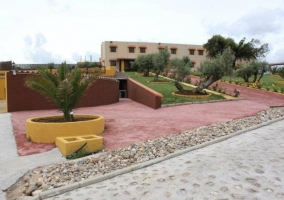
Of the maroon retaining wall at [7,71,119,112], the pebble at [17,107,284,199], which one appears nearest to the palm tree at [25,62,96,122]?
the pebble at [17,107,284,199]

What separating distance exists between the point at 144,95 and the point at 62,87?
10.3 m

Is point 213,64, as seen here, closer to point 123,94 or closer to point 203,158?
point 123,94

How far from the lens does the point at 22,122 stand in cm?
1272

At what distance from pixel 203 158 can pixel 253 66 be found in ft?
84.8

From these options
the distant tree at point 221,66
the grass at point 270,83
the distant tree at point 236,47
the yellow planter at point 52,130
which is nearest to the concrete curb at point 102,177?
the yellow planter at point 52,130

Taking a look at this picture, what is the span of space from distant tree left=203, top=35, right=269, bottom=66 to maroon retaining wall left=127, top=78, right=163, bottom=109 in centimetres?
2708

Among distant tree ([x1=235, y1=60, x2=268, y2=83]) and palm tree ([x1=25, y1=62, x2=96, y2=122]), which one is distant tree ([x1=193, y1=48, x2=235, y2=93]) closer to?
distant tree ([x1=235, y1=60, x2=268, y2=83])

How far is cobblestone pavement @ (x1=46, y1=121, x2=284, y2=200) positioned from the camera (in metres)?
4.95

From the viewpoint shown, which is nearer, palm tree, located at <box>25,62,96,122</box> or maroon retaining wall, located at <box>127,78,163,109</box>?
palm tree, located at <box>25,62,96,122</box>

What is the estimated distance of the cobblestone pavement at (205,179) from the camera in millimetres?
4953

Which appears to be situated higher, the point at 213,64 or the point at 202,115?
the point at 213,64

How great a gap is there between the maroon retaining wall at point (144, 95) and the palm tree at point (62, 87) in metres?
7.30

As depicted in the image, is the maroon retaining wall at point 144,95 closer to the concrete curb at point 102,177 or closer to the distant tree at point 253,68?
the concrete curb at point 102,177

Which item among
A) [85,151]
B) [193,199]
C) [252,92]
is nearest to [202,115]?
[85,151]
